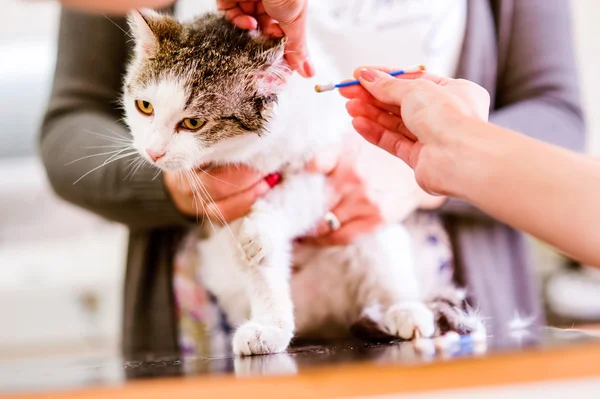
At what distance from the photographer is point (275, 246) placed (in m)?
0.77

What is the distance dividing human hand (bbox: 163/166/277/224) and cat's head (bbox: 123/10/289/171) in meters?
0.04

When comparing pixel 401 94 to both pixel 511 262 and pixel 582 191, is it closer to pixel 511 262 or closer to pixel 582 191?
pixel 582 191

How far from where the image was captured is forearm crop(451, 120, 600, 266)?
0.59 m

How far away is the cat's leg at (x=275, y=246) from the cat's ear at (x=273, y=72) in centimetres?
14

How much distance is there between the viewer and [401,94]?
671 millimetres

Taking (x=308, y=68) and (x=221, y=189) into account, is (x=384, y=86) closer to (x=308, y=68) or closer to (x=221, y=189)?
(x=308, y=68)

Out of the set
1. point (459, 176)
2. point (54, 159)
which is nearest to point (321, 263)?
point (459, 176)

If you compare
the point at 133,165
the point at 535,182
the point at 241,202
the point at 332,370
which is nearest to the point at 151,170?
the point at 133,165

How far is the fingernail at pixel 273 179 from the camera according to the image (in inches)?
30.5

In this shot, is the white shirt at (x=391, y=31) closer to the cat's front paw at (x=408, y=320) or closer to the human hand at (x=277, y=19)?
the human hand at (x=277, y=19)

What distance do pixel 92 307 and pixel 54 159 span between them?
0.81 feet

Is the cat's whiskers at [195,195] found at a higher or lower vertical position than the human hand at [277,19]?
lower

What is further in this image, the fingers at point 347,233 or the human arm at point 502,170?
the fingers at point 347,233

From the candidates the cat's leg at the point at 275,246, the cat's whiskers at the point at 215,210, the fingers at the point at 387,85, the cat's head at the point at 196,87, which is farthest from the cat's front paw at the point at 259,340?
the fingers at the point at 387,85
